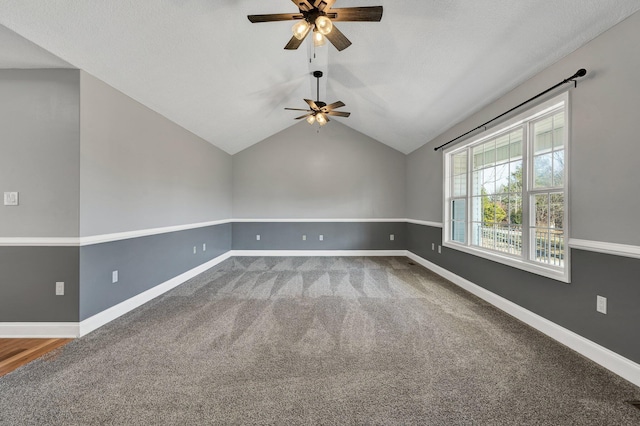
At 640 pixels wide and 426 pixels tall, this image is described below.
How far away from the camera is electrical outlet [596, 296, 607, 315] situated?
196 centimetres

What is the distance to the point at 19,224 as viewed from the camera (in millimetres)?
2406

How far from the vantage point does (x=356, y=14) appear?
77.7 inches

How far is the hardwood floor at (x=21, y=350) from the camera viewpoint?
1981 millimetres

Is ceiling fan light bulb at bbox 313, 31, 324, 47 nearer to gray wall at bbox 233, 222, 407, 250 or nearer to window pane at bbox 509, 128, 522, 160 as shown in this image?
window pane at bbox 509, 128, 522, 160

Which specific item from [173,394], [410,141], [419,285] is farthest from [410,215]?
[173,394]

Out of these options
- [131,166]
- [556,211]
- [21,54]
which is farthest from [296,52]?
[556,211]

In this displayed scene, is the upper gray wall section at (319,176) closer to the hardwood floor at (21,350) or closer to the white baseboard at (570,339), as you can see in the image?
the white baseboard at (570,339)

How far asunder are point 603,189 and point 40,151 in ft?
15.6

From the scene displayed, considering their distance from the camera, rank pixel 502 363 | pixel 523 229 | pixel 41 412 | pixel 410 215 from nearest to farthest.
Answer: pixel 41 412
pixel 502 363
pixel 523 229
pixel 410 215

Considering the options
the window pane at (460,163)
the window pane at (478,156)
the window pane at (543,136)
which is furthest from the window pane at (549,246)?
the window pane at (460,163)

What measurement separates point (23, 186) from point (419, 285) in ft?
15.6

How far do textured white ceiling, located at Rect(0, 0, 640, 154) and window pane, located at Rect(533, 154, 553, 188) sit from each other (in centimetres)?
84

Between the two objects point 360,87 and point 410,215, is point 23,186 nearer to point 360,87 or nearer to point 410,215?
point 360,87

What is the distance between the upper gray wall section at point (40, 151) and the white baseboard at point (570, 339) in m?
4.49
